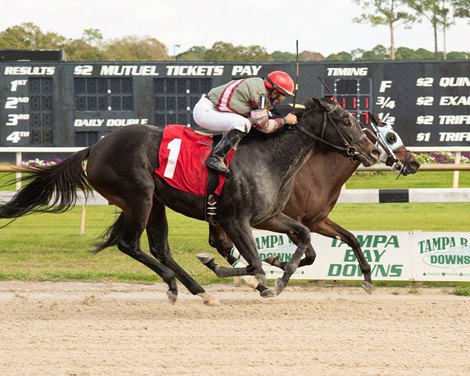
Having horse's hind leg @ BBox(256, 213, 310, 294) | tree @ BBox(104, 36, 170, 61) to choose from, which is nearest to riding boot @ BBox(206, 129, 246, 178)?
horse's hind leg @ BBox(256, 213, 310, 294)

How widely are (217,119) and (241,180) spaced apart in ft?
1.63

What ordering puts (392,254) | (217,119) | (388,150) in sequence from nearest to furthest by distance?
1. (217,119)
2. (388,150)
3. (392,254)

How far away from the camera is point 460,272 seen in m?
8.95

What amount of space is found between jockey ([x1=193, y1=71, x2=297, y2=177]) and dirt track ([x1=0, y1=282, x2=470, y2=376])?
1.20m

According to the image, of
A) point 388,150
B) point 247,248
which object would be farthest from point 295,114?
point 388,150

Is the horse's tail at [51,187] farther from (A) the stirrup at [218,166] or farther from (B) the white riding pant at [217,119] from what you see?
(A) the stirrup at [218,166]

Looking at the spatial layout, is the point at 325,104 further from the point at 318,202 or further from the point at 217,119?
the point at 318,202

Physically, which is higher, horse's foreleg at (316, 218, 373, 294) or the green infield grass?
horse's foreleg at (316, 218, 373, 294)

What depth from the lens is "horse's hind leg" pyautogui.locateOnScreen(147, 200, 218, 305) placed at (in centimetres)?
777

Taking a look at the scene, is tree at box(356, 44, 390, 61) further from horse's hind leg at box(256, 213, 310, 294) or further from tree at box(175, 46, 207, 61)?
horse's hind leg at box(256, 213, 310, 294)

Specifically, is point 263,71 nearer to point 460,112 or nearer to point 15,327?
point 460,112

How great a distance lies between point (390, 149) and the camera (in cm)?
861

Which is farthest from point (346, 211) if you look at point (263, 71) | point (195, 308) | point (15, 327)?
point (15, 327)

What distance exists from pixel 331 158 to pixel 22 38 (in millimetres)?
31847
